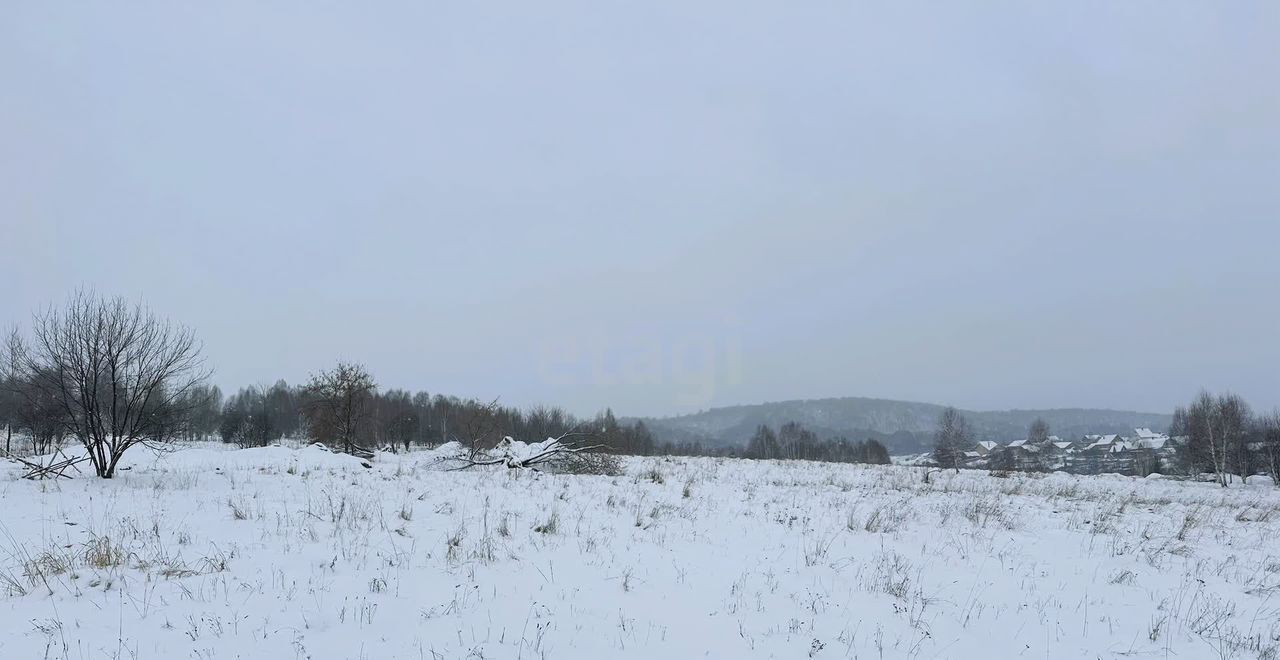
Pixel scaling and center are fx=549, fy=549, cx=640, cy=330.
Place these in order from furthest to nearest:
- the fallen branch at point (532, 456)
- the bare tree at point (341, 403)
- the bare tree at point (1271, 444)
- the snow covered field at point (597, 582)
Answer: the bare tree at point (1271, 444), the bare tree at point (341, 403), the fallen branch at point (532, 456), the snow covered field at point (597, 582)

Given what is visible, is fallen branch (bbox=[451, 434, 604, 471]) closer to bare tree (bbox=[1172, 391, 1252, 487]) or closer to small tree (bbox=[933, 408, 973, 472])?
small tree (bbox=[933, 408, 973, 472])

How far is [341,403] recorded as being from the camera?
33469 millimetres

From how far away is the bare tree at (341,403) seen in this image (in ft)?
108

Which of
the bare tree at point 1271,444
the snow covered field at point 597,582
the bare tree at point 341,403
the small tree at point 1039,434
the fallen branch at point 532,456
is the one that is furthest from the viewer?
the small tree at point 1039,434

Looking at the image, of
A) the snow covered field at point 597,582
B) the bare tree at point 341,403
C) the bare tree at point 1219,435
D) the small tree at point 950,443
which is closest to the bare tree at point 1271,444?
the bare tree at point 1219,435

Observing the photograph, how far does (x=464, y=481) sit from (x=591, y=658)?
988 centimetres

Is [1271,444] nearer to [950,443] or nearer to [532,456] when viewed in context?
[950,443]

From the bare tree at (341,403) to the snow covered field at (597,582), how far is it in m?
23.8

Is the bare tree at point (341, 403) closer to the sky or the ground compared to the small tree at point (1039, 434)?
closer to the sky

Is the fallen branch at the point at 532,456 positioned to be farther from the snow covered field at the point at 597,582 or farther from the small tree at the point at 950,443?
the small tree at the point at 950,443

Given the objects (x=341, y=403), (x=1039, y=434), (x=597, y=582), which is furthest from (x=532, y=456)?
(x=1039, y=434)

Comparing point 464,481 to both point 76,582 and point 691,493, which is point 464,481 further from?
point 76,582

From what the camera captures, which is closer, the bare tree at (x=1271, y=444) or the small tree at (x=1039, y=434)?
the bare tree at (x=1271, y=444)

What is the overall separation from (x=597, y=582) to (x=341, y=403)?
3315 cm
